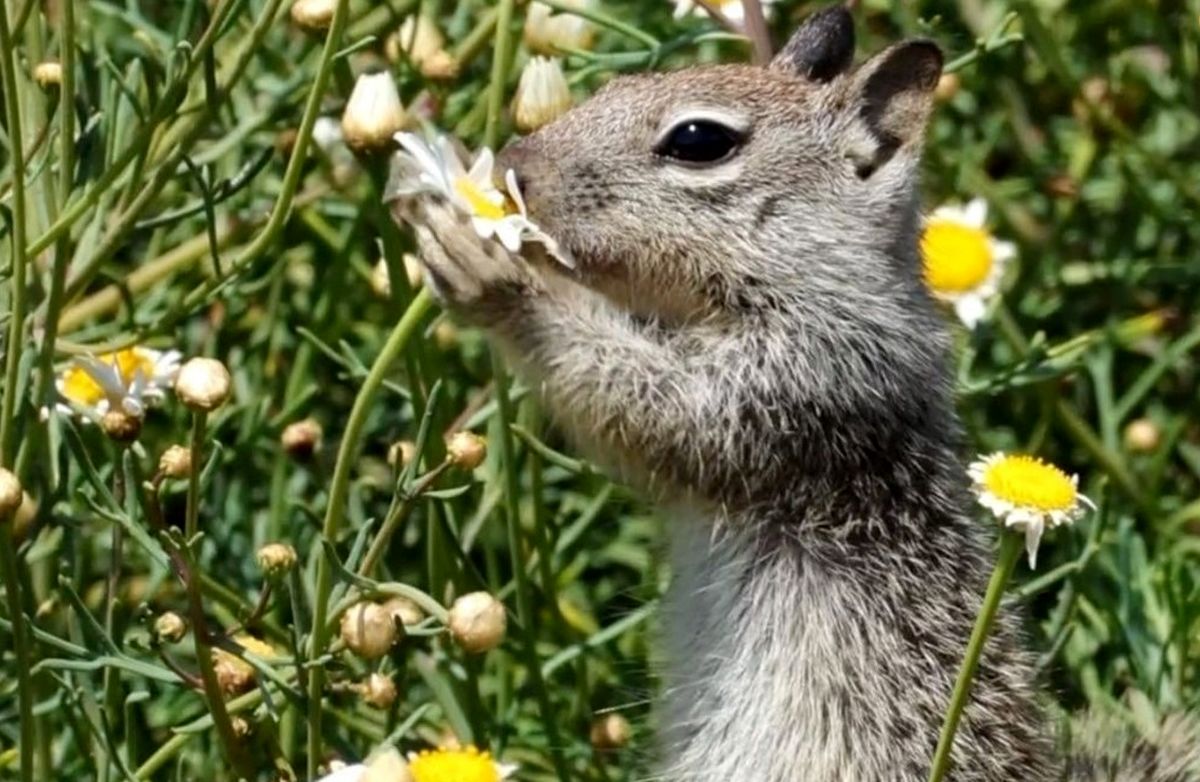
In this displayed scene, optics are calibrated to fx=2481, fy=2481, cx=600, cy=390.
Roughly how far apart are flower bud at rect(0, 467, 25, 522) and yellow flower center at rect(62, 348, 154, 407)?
426 mm

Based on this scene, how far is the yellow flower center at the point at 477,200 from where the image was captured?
8.13 ft

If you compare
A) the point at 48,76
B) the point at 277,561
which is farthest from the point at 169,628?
the point at 48,76

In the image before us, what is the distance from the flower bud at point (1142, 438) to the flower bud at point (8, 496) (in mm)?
1860

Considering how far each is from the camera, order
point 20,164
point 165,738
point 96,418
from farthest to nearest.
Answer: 1. point 165,738
2. point 96,418
3. point 20,164

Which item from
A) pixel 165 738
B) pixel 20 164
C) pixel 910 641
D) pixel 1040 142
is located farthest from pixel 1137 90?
pixel 20 164

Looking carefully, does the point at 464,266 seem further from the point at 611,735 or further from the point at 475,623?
the point at 611,735

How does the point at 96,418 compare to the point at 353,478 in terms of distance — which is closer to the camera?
the point at 96,418

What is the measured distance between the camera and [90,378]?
99.8 inches

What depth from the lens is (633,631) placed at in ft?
10.6

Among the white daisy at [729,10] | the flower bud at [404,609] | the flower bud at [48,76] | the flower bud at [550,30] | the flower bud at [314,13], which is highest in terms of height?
the white daisy at [729,10]

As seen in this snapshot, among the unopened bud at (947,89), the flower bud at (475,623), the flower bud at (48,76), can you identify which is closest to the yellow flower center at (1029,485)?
the flower bud at (475,623)

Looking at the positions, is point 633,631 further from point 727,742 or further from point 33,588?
point 33,588

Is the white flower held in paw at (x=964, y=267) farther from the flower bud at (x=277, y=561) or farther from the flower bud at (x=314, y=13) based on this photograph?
the flower bud at (x=277, y=561)

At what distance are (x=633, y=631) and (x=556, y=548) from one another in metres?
0.31
